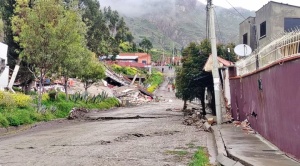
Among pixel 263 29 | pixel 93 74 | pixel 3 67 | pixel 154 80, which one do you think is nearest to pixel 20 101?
pixel 3 67

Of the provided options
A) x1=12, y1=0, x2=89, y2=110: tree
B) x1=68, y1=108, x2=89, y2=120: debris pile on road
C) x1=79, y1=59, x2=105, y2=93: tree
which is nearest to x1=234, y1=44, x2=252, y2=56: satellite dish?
x1=12, y1=0, x2=89, y2=110: tree

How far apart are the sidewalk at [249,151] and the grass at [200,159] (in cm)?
36

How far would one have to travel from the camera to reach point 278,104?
442 inches

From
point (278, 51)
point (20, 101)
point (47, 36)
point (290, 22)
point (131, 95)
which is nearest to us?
point (278, 51)

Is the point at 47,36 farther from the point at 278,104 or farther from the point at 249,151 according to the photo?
the point at 278,104

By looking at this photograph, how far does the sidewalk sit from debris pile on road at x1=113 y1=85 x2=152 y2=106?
3989cm

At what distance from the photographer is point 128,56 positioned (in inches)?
4729

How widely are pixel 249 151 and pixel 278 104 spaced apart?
4.61ft

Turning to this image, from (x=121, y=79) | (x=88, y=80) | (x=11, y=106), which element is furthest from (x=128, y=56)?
(x=11, y=106)

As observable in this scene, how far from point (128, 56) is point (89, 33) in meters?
46.7

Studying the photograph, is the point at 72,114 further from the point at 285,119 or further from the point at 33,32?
the point at 285,119

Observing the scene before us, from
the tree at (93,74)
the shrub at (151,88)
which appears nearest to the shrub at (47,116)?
the tree at (93,74)

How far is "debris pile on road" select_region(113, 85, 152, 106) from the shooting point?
5702cm

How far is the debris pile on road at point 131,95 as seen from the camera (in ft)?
187
